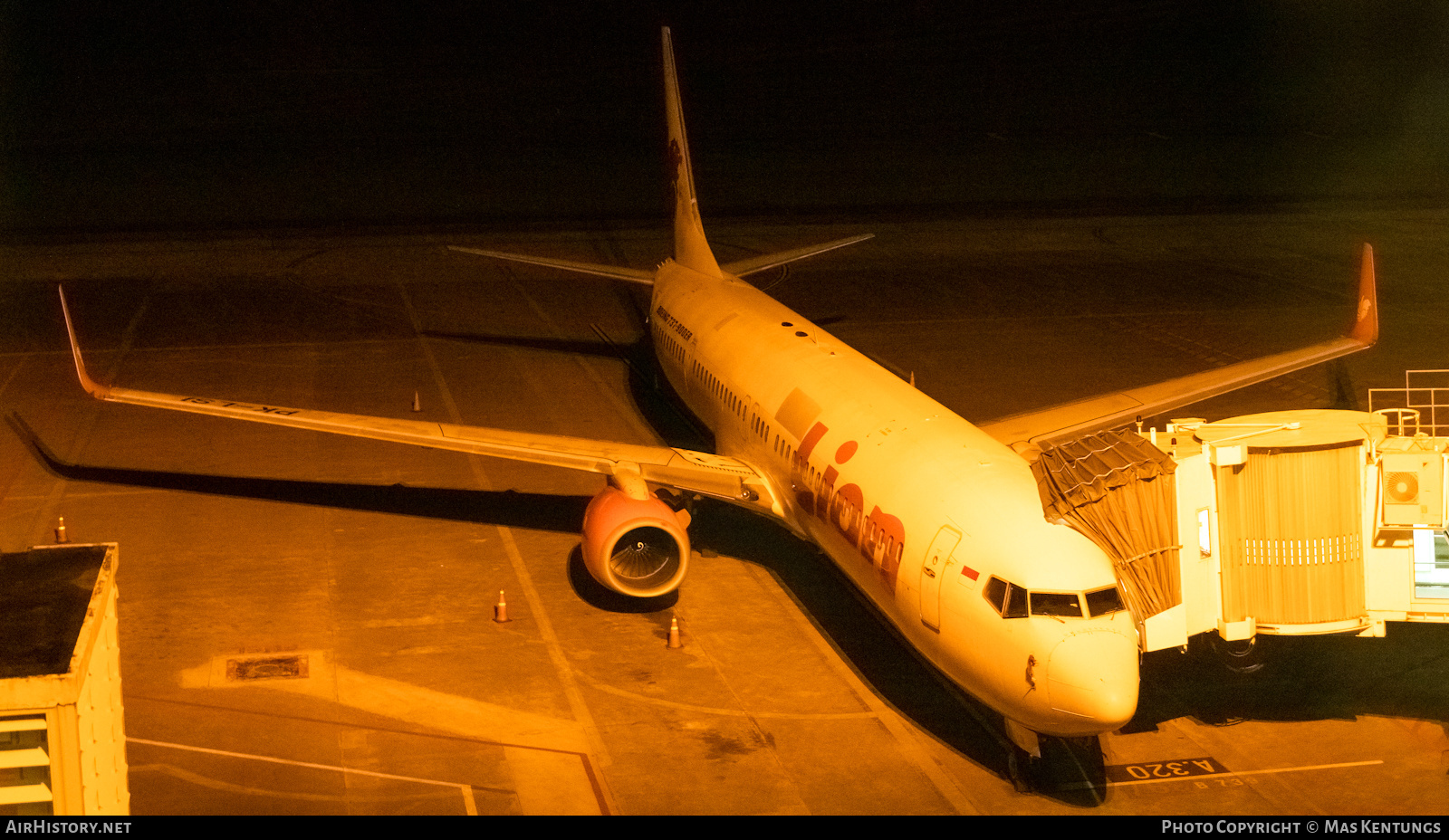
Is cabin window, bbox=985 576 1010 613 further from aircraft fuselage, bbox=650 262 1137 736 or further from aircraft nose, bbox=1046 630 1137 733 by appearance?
aircraft nose, bbox=1046 630 1137 733

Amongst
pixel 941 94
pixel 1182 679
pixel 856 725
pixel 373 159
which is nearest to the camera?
pixel 856 725

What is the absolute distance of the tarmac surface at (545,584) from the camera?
19.1m

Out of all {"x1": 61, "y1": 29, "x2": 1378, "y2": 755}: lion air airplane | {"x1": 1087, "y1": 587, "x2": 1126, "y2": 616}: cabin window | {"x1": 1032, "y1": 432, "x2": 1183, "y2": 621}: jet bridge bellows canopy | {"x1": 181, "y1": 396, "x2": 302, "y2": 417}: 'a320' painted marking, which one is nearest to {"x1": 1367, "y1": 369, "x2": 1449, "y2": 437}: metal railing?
{"x1": 61, "y1": 29, "x2": 1378, "y2": 755}: lion air airplane

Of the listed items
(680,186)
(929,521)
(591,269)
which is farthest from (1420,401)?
(929,521)

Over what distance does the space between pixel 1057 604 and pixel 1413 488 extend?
5.53 m

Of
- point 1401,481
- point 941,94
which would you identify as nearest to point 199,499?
point 1401,481

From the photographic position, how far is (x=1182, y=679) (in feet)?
73.2

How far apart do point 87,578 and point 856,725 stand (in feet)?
34.4

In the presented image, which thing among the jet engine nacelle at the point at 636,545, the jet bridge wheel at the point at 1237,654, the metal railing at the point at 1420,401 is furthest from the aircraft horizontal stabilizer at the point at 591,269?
the jet bridge wheel at the point at 1237,654

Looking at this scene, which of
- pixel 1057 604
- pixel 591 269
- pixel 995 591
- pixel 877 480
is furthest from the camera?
pixel 591 269

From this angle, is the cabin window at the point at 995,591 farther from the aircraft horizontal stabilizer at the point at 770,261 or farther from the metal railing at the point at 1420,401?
the aircraft horizontal stabilizer at the point at 770,261

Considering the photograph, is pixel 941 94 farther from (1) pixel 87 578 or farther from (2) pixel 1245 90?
(1) pixel 87 578

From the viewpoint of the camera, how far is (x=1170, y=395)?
28.7 meters

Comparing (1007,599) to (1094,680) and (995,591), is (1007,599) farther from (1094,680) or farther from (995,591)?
(1094,680)
